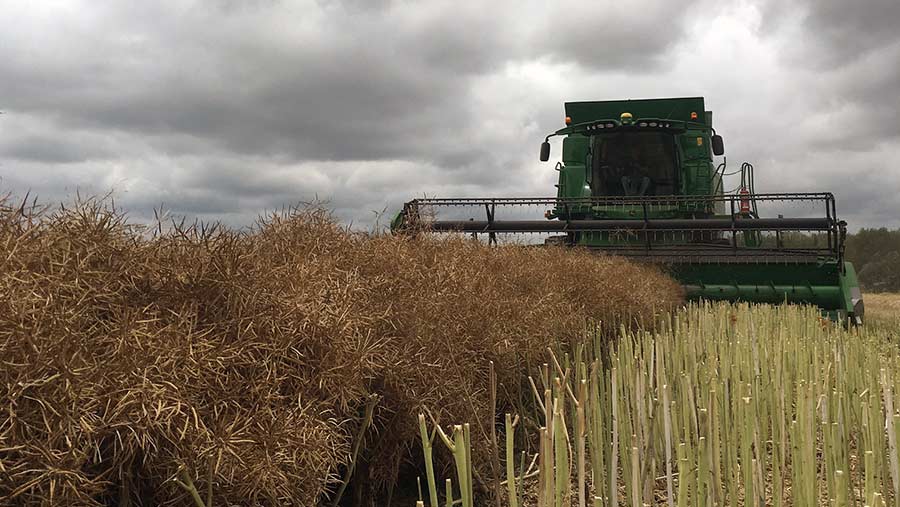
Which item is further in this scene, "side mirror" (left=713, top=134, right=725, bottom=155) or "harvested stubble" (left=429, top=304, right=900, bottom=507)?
"side mirror" (left=713, top=134, right=725, bottom=155)

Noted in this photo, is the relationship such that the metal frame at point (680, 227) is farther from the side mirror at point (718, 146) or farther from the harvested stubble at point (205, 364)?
the harvested stubble at point (205, 364)

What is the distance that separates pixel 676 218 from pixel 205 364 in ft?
25.6

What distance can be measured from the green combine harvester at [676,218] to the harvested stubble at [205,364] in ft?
11.6

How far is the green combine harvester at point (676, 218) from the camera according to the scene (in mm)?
7598

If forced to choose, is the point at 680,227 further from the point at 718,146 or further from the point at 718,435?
the point at 718,435

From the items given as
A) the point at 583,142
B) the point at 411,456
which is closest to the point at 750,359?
the point at 411,456

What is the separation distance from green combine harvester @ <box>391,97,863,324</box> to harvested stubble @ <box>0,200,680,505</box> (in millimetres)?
3545

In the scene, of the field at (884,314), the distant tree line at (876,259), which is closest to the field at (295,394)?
the field at (884,314)

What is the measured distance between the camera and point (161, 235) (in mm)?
2166

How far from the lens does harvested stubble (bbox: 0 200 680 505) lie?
4.95 feet

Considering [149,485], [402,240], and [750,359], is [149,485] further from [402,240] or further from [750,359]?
[750,359]

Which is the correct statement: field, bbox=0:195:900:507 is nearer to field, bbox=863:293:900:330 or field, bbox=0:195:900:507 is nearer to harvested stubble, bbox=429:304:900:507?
harvested stubble, bbox=429:304:900:507

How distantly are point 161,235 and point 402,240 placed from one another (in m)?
1.90

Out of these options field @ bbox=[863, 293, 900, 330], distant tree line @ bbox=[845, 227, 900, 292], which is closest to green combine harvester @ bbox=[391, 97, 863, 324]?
field @ bbox=[863, 293, 900, 330]
